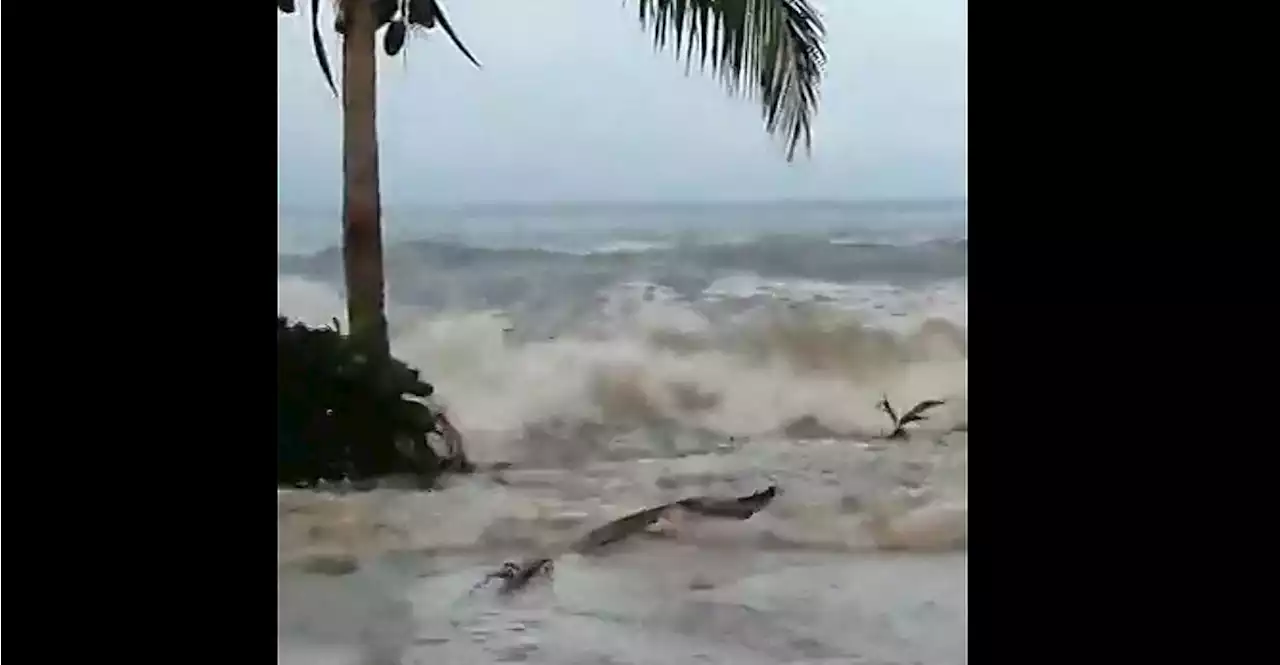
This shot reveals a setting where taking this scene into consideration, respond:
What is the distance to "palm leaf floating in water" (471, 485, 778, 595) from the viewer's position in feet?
3.79

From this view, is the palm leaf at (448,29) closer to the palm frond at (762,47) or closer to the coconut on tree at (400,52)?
the coconut on tree at (400,52)

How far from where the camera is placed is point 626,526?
1156mm

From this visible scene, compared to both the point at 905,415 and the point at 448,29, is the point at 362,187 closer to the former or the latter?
the point at 448,29

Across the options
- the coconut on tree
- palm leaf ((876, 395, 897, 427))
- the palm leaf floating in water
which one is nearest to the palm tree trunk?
the coconut on tree

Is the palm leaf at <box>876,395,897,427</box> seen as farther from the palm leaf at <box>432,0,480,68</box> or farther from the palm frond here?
the palm leaf at <box>432,0,480,68</box>

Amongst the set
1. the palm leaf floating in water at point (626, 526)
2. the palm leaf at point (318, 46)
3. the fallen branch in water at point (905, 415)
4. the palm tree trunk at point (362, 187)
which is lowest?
the palm leaf floating in water at point (626, 526)

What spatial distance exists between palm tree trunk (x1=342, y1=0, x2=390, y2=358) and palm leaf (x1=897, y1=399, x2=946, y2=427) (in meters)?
0.55

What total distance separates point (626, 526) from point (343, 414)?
32cm

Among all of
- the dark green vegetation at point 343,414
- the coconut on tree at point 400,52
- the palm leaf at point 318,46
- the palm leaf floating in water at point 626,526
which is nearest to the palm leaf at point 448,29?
the coconut on tree at point 400,52

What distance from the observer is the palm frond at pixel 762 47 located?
3.84ft
